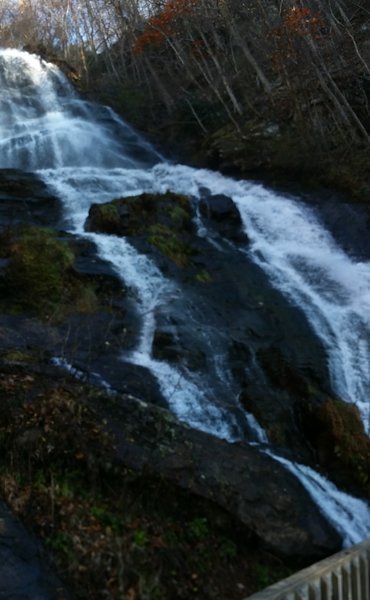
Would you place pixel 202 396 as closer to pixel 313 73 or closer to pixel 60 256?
pixel 60 256

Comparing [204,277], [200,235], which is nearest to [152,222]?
[200,235]

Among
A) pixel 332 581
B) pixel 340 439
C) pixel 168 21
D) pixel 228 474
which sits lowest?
pixel 340 439

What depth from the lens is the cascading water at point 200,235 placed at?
8.79m

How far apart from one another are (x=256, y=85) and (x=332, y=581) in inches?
1005

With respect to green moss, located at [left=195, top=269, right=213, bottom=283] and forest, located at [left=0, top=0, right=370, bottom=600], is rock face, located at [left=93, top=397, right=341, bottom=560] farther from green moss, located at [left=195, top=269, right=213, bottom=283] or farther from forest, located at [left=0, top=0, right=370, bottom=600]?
green moss, located at [left=195, top=269, right=213, bottom=283]

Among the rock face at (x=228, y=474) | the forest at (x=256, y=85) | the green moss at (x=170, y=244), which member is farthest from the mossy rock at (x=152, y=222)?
the rock face at (x=228, y=474)

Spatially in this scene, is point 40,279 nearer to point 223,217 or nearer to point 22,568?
point 223,217

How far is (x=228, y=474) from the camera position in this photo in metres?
6.56

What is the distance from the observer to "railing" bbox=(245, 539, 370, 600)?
382 centimetres

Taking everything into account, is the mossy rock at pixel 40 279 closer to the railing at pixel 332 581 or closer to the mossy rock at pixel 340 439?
the mossy rock at pixel 340 439

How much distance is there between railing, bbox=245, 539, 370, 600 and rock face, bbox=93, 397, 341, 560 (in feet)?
6.13

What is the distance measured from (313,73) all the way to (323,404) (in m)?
15.7

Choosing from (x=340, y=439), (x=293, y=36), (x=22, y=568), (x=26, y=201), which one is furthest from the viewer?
(x=293, y=36)

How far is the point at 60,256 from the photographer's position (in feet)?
39.6
